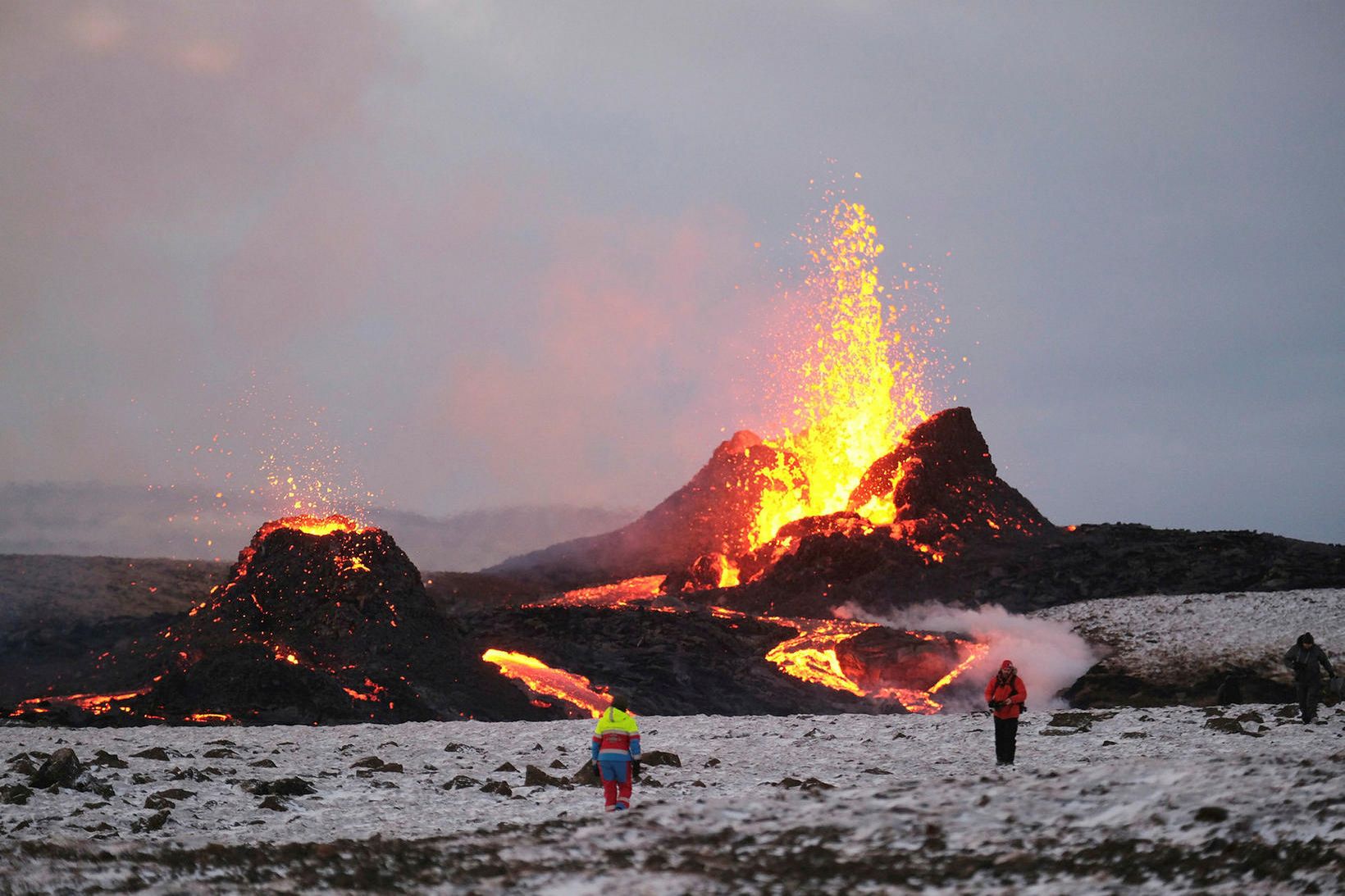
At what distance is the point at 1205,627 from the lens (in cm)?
4456

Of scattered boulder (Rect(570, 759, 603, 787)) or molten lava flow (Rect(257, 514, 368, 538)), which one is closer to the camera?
scattered boulder (Rect(570, 759, 603, 787))

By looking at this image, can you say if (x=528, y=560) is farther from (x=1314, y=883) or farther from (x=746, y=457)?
(x=1314, y=883)

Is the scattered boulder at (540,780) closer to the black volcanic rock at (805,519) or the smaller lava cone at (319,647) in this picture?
the smaller lava cone at (319,647)

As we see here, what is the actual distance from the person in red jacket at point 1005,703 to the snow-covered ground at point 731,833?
49 centimetres

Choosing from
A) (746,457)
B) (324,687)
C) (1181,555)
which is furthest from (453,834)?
(746,457)

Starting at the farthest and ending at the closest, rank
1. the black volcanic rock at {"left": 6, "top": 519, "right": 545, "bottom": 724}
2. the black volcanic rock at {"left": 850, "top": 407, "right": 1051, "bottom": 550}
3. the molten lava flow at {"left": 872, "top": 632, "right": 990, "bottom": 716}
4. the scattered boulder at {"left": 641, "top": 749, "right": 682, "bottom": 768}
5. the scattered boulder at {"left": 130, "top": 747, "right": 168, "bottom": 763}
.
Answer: the black volcanic rock at {"left": 850, "top": 407, "right": 1051, "bottom": 550} < the molten lava flow at {"left": 872, "top": 632, "right": 990, "bottom": 716} < the black volcanic rock at {"left": 6, "top": 519, "right": 545, "bottom": 724} < the scattered boulder at {"left": 641, "top": 749, "right": 682, "bottom": 768} < the scattered boulder at {"left": 130, "top": 747, "right": 168, "bottom": 763}

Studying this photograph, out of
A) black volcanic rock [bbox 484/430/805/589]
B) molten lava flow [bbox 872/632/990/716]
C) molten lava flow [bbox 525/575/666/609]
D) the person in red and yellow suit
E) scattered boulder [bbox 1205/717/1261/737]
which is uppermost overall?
black volcanic rock [bbox 484/430/805/589]

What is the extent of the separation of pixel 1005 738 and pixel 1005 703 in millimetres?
847

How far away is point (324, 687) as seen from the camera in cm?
3152

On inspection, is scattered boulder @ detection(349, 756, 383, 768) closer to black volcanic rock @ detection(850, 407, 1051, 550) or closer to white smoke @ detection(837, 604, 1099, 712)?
white smoke @ detection(837, 604, 1099, 712)

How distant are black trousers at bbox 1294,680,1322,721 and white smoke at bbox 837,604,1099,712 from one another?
1420cm

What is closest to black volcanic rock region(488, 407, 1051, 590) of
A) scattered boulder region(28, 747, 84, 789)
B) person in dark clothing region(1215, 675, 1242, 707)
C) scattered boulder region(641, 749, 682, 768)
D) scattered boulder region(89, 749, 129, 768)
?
person in dark clothing region(1215, 675, 1242, 707)

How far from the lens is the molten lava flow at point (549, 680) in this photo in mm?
36031

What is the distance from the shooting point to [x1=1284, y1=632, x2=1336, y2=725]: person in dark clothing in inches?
850
